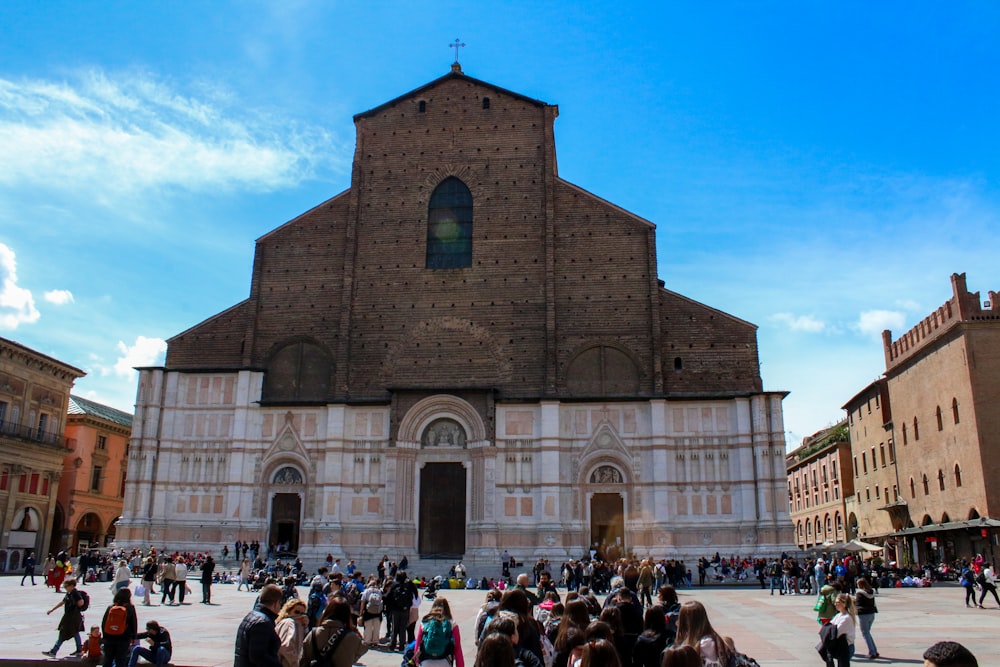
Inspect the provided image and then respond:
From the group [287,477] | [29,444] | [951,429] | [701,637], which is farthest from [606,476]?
[701,637]

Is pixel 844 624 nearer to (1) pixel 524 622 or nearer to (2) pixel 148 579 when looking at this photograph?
(1) pixel 524 622

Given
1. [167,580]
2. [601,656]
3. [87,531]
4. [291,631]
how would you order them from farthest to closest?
[87,531]
[167,580]
[291,631]
[601,656]

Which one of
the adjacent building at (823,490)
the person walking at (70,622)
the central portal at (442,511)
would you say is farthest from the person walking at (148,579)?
the adjacent building at (823,490)

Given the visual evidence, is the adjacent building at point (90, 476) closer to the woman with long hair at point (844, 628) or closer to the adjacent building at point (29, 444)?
the adjacent building at point (29, 444)

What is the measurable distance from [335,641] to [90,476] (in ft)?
159

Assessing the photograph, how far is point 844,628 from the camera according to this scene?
10570mm

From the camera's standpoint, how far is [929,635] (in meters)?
14.9

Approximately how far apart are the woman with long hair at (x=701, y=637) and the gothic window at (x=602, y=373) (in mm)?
28096

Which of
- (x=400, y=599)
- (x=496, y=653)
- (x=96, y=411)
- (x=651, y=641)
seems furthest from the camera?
(x=96, y=411)

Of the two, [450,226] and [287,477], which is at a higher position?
[450,226]

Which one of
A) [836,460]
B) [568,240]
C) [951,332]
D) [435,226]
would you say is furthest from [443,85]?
[836,460]

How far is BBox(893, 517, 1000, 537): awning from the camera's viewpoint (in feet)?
102

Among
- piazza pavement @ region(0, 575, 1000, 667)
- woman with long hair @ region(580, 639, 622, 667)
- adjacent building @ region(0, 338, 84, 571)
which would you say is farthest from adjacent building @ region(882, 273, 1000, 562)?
adjacent building @ region(0, 338, 84, 571)

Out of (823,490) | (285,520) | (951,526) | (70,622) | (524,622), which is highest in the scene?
(823,490)
